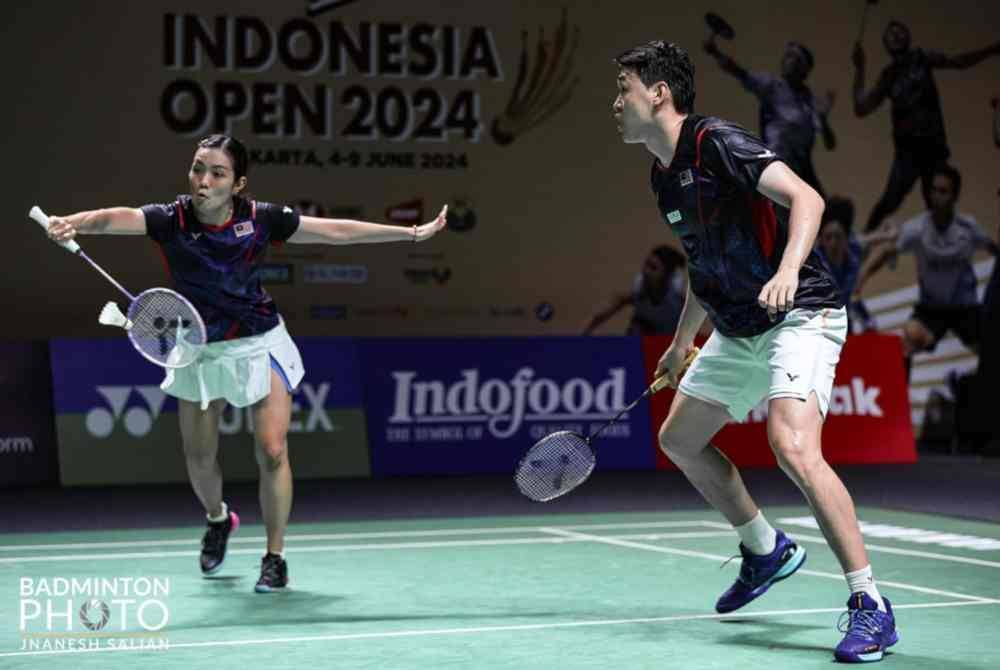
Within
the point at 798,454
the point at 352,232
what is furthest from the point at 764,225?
the point at 352,232

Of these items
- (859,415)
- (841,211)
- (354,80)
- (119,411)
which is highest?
(354,80)

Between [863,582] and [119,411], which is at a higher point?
[863,582]

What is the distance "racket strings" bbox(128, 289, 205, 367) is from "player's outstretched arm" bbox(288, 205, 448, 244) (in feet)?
2.00

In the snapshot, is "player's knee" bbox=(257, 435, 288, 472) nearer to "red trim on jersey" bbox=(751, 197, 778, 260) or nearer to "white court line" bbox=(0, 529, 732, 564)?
"white court line" bbox=(0, 529, 732, 564)

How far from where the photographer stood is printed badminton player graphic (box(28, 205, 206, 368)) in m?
6.48

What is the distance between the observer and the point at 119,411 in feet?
39.6

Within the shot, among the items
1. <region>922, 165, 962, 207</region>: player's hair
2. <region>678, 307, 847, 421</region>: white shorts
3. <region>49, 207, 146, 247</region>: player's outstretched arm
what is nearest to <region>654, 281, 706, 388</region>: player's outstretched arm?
<region>678, 307, 847, 421</region>: white shorts

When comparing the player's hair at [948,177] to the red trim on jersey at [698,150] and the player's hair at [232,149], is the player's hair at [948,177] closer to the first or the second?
the player's hair at [232,149]

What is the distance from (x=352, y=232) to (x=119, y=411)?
18.6 ft

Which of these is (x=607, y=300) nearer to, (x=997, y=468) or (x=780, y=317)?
(x=997, y=468)

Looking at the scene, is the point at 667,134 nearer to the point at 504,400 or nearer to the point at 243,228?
the point at 243,228

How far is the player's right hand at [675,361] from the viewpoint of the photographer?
620 centimetres

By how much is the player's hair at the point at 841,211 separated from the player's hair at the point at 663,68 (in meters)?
10.3

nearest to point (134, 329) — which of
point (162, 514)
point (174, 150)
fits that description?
point (162, 514)
